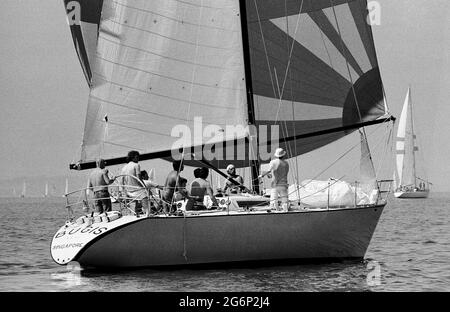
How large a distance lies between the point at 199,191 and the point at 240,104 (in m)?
3.09

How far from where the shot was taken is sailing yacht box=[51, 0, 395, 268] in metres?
16.9

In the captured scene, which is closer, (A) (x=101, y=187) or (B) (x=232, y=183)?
(A) (x=101, y=187)

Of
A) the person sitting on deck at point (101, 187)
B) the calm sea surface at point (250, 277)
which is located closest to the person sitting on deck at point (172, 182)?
the person sitting on deck at point (101, 187)

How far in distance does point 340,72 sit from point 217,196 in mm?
4434

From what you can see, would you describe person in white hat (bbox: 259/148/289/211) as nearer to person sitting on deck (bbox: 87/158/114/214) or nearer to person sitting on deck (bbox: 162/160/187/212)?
person sitting on deck (bbox: 162/160/187/212)

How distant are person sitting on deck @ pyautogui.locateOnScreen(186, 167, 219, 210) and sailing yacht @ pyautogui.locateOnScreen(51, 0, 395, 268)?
1.02ft

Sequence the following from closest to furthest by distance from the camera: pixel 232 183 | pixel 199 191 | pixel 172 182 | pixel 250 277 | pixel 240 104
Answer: pixel 250 277 < pixel 172 182 < pixel 199 191 < pixel 232 183 < pixel 240 104

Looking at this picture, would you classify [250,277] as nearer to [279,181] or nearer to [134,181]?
[279,181]

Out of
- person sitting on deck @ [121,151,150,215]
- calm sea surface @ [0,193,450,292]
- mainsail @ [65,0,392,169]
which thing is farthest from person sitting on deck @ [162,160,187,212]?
mainsail @ [65,0,392,169]

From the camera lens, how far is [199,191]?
16859 mm

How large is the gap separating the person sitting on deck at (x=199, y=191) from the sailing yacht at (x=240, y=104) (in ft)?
1.02

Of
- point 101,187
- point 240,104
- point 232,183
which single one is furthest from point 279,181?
point 101,187

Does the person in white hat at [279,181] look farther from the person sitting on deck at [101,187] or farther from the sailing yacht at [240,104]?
the person sitting on deck at [101,187]
